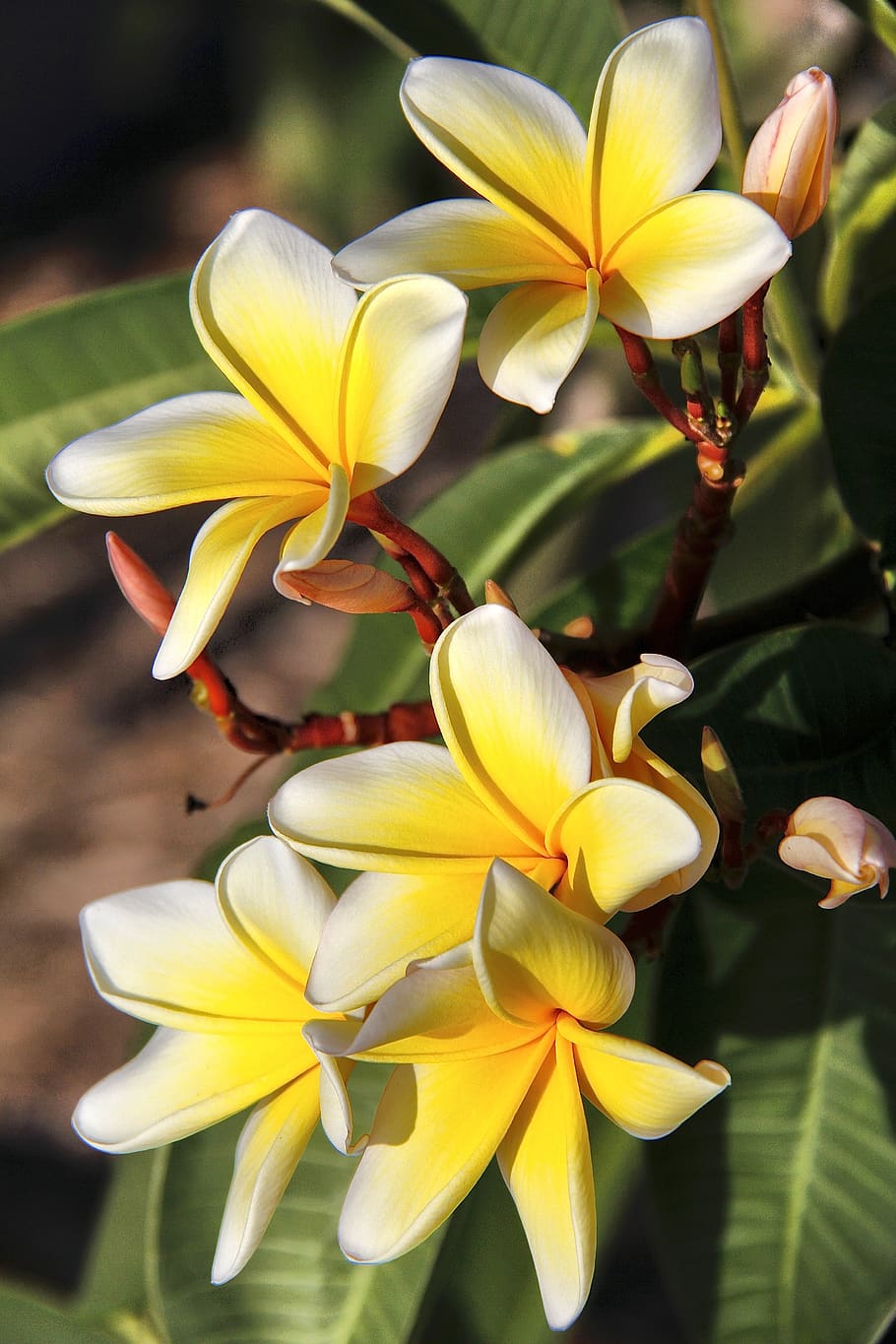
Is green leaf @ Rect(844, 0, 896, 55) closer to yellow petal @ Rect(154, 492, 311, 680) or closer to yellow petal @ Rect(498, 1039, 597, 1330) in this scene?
yellow petal @ Rect(154, 492, 311, 680)

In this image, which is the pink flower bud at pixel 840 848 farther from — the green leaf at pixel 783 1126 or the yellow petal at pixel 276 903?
the green leaf at pixel 783 1126

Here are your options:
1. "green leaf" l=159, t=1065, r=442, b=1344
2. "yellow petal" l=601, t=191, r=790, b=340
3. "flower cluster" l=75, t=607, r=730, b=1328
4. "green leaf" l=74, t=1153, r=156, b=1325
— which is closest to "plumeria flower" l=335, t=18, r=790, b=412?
"yellow petal" l=601, t=191, r=790, b=340

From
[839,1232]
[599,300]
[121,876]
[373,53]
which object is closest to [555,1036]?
[599,300]

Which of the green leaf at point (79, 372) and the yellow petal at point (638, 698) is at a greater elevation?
the yellow petal at point (638, 698)

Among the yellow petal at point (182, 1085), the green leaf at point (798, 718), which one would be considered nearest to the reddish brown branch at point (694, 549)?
the green leaf at point (798, 718)

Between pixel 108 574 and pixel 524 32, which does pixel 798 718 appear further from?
pixel 108 574

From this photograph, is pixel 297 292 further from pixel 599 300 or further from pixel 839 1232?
pixel 839 1232
